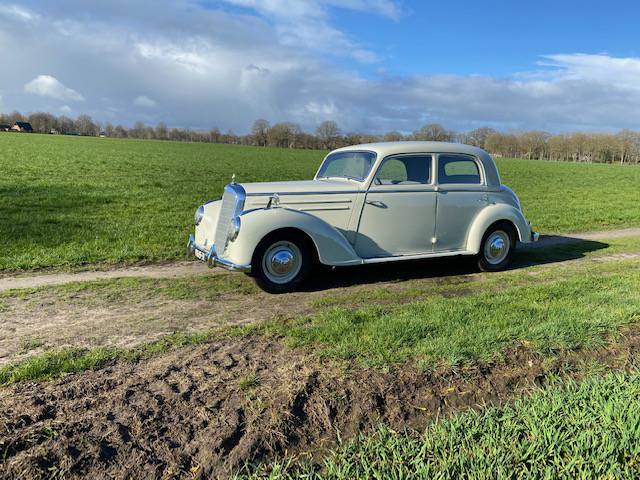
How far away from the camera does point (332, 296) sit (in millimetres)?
5664

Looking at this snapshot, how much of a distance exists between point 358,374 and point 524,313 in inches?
89.0

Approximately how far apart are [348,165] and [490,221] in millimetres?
2325

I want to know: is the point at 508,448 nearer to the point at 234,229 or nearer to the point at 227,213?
the point at 234,229

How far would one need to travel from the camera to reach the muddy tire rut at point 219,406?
8.55 feet

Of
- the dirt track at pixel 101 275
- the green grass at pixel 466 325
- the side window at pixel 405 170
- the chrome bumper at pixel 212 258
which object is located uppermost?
the side window at pixel 405 170

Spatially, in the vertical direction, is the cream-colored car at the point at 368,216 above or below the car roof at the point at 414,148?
below

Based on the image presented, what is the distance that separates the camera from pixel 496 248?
7.26 m

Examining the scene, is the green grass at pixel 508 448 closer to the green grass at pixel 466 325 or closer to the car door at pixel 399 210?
the green grass at pixel 466 325

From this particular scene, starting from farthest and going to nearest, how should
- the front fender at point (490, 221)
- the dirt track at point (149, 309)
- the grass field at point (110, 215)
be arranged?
the grass field at point (110, 215), the front fender at point (490, 221), the dirt track at point (149, 309)

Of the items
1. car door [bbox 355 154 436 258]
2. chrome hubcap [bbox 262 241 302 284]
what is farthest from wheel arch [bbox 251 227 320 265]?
car door [bbox 355 154 436 258]

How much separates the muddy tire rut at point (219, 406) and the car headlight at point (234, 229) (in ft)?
6.00

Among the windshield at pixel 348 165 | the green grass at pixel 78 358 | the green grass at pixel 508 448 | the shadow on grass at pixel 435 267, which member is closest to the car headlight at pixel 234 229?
the shadow on grass at pixel 435 267

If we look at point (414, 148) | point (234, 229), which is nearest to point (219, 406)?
point (234, 229)

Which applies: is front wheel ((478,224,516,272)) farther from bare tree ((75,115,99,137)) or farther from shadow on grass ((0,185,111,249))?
bare tree ((75,115,99,137))
